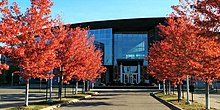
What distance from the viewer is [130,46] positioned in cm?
8425

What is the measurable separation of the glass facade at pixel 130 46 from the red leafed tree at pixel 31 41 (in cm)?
6549

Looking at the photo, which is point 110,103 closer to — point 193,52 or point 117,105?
point 117,105

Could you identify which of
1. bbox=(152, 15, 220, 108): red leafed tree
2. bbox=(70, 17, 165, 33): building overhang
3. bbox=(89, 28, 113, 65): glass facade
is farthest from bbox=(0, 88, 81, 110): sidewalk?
bbox=(89, 28, 113, 65): glass facade

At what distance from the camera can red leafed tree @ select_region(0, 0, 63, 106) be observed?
16062 millimetres

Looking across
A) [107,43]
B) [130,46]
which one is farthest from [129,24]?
[107,43]

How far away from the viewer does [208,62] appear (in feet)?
44.8

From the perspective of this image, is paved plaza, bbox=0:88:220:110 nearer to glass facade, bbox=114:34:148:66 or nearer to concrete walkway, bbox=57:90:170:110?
concrete walkway, bbox=57:90:170:110

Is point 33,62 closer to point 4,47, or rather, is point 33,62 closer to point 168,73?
point 4,47

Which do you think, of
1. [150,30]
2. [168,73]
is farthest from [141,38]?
[168,73]

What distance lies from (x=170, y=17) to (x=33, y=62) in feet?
37.3

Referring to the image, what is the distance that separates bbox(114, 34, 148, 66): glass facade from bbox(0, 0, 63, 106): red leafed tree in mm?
65494

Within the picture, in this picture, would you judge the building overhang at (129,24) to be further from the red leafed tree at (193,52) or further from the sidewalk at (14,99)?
the red leafed tree at (193,52)

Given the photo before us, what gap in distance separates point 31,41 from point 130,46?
68.2 meters

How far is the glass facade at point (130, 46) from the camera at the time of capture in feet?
273
